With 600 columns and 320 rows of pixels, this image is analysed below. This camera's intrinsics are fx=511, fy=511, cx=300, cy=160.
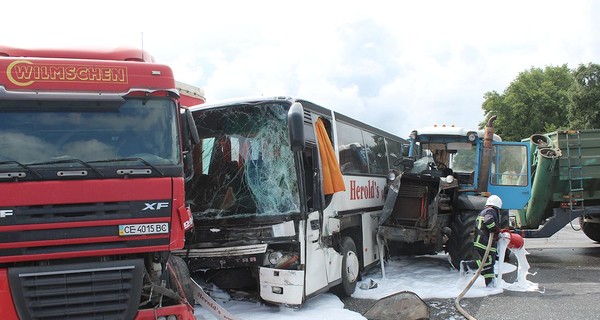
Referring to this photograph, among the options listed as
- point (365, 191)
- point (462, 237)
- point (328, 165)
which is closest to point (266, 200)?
point (328, 165)

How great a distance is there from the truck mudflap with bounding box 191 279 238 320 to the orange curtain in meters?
1.94

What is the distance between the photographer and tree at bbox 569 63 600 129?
26391 mm

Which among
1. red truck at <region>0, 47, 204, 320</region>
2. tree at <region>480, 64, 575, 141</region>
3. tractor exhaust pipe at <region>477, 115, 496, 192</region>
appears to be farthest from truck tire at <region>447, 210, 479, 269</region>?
tree at <region>480, 64, 575, 141</region>

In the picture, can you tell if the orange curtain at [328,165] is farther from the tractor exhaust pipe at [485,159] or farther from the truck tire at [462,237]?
the tractor exhaust pipe at [485,159]

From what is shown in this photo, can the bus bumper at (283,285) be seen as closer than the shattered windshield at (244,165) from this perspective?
Yes

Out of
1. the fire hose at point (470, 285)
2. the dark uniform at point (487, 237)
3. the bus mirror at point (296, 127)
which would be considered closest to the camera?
the bus mirror at point (296, 127)

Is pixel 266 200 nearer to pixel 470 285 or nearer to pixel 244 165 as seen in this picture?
pixel 244 165

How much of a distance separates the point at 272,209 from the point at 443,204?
437 cm

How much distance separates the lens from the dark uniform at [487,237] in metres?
7.91

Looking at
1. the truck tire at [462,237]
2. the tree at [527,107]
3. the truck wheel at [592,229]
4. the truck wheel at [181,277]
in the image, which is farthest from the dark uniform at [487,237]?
the tree at [527,107]

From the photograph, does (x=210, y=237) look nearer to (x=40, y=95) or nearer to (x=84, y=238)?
(x=84, y=238)

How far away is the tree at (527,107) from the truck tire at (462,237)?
2716 centimetres

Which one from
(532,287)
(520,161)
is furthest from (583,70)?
(532,287)

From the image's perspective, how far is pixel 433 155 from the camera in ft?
35.4
